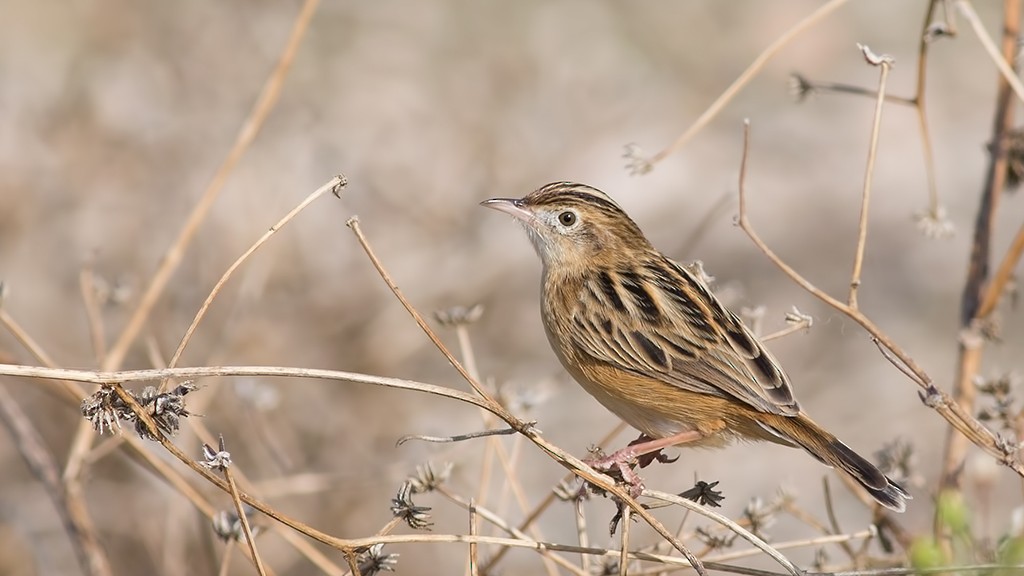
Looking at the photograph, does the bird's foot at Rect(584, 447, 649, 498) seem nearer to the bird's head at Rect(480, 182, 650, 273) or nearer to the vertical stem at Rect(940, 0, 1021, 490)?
the bird's head at Rect(480, 182, 650, 273)

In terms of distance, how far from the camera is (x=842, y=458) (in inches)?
179

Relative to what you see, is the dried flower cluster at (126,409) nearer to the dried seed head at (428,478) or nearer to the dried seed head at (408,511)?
the dried seed head at (408,511)

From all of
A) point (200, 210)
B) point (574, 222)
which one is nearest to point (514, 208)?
point (574, 222)

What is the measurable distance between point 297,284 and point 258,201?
848 mm

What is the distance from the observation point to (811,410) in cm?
1002

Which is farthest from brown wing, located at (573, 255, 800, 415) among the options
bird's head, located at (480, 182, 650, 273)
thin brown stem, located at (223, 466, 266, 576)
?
thin brown stem, located at (223, 466, 266, 576)

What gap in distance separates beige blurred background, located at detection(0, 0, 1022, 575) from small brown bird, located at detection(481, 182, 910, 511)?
2415 millimetres

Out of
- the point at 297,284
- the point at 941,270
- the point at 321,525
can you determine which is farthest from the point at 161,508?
the point at 941,270

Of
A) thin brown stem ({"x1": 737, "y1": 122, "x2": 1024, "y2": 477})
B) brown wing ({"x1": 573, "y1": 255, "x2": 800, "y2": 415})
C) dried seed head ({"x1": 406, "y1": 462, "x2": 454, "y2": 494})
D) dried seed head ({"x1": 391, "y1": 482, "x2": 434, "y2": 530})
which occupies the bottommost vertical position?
dried seed head ({"x1": 391, "y1": 482, "x2": 434, "y2": 530})

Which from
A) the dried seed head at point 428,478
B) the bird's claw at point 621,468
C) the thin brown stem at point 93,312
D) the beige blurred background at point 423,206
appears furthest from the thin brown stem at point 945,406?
the beige blurred background at point 423,206

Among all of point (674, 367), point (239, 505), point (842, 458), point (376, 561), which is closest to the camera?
point (239, 505)

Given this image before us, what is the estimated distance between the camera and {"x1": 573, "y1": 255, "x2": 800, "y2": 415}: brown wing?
4.79 m

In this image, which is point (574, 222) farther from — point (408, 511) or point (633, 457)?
point (408, 511)

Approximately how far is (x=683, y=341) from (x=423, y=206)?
20.0 ft
